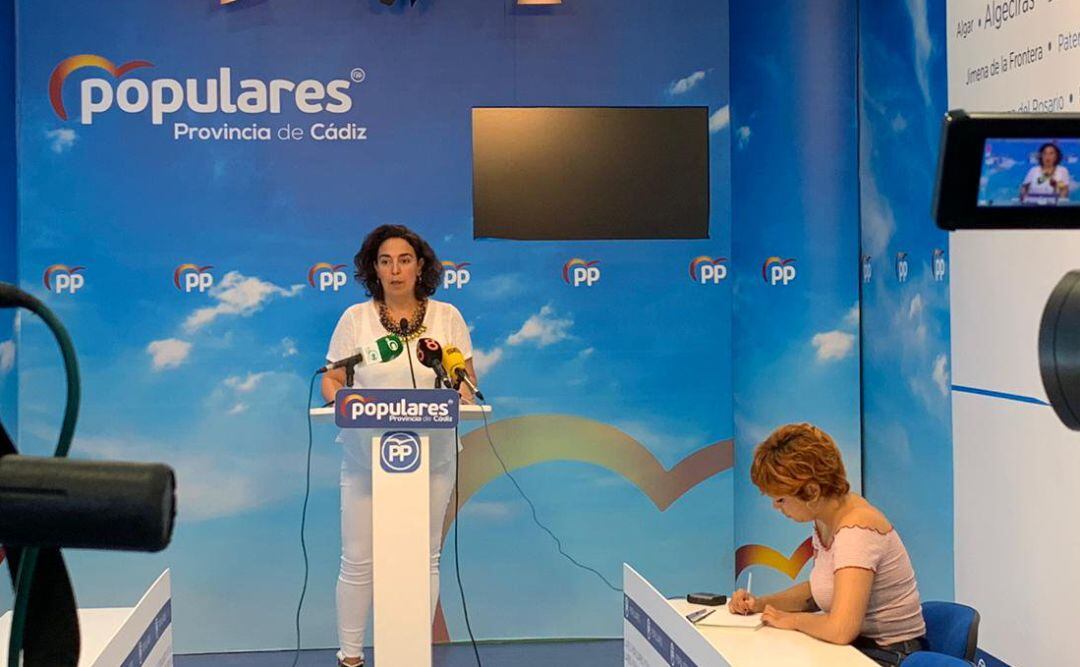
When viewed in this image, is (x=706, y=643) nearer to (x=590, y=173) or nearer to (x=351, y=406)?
(x=351, y=406)

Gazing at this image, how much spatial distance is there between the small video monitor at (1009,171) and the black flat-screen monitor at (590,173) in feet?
14.8

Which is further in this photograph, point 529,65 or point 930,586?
point 529,65

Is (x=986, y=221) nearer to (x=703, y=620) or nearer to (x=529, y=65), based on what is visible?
(x=703, y=620)

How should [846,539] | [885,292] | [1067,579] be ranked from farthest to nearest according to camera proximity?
[885,292]
[1067,579]
[846,539]

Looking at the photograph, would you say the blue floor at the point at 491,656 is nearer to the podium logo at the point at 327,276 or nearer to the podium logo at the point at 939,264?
the podium logo at the point at 327,276

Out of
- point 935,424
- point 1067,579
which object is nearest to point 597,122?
point 935,424

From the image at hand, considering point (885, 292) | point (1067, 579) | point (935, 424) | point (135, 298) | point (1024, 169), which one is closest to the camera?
point (1024, 169)

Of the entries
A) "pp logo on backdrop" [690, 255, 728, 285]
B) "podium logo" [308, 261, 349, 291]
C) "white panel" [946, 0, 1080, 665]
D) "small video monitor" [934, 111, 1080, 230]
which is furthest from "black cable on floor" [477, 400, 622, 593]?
"small video monitor" [934, 111, 1080, 230]

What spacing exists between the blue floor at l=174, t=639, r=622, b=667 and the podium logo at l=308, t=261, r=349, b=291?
160cm

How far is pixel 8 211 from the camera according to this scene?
208 inches

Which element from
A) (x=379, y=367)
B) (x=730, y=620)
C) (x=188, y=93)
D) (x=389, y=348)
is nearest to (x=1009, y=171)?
(x=730, y=620)

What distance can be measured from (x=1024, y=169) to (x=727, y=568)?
4.82m

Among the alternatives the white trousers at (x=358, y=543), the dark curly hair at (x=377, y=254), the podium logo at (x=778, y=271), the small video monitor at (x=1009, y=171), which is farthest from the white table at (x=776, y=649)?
the podium logo at (x=778, y=271)

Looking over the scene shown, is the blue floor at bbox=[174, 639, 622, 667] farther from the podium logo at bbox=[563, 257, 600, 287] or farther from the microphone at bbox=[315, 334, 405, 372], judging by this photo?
the microphone at bbox=[315, 334, 405, 372]
